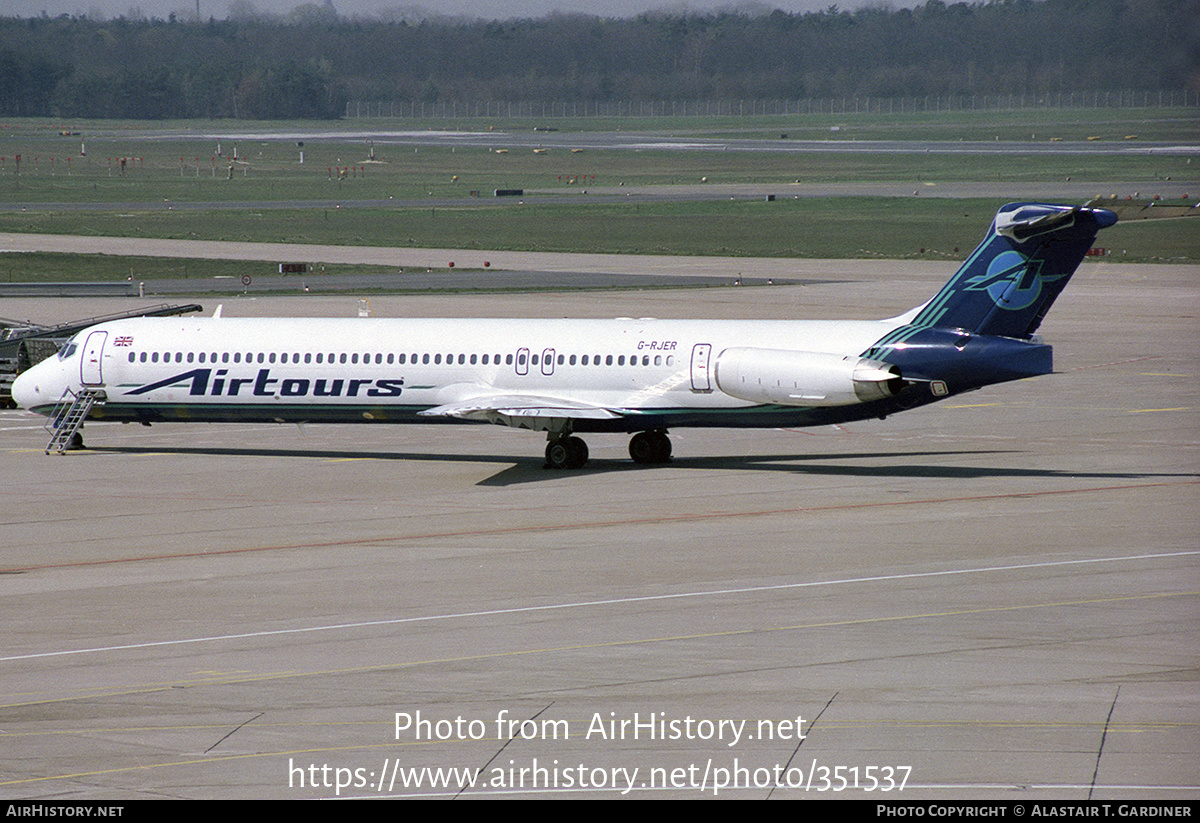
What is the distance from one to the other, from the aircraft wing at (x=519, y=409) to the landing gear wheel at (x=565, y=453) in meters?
0.93

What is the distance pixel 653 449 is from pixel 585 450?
1.64m

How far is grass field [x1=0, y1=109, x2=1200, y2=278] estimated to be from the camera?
104m

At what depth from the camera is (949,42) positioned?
4728cm

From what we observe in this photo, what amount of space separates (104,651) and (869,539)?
13.5 metres

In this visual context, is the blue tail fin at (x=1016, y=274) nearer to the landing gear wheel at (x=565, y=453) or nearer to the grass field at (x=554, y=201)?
the landing gear wheel at (x=565, y=453)

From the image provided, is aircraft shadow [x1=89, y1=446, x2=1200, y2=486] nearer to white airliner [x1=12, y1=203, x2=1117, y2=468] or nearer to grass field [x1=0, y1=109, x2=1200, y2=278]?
white airliner [x1=12, y1=203, x2=1117, y2=468]

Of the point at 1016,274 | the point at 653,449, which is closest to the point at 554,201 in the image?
the point at 653,449

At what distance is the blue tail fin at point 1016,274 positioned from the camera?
113 feet

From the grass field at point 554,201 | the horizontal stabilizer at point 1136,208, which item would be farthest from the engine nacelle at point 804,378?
the grass field at point 554,201

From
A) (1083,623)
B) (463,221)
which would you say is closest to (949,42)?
(1083,623)

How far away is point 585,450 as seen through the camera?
126 feet

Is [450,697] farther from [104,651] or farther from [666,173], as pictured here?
[666,173]

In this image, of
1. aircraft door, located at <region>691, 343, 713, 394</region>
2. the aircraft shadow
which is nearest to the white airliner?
aircraft door, located at <region>691, 343, 713, 394</region>

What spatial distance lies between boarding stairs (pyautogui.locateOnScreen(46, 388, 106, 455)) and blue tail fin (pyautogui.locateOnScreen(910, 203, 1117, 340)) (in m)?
20.7
